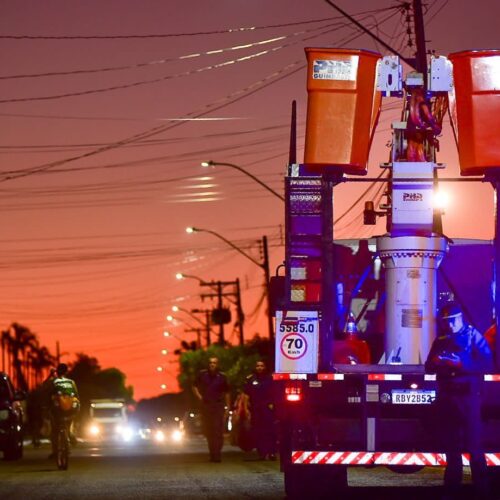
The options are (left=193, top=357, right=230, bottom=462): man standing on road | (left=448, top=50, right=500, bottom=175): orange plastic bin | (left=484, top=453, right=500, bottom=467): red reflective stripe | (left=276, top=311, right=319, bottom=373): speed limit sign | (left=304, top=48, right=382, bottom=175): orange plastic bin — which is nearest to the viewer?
(left=484, top=453, right=500, bottom=467): red reflective stripe

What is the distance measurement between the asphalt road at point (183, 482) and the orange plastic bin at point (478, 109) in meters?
3.28

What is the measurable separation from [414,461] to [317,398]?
1.09m

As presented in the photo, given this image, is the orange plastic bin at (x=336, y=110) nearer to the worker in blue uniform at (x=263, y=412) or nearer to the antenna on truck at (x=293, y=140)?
the antenna on truck at (x=293, y=140)

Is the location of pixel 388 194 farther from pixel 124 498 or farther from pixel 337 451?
pixel 124 498

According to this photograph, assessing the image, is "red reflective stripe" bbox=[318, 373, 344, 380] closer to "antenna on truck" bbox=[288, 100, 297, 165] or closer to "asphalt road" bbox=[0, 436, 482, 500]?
"asphalt road" bbox=[0, 436, 482, 500]

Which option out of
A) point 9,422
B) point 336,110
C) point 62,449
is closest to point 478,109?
point 336,110

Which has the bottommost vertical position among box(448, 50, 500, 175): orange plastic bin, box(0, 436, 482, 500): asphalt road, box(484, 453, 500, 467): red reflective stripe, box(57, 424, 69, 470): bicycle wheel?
box(0, 436, 482, 500): asphalt road

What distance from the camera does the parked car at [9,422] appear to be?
2834 centimetres

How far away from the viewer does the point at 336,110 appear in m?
15.0

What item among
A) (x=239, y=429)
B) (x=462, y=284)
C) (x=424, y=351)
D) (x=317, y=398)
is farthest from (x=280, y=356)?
(x=239, y=429)

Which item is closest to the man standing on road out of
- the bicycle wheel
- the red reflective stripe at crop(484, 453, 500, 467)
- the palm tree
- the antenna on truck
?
the bicycle wheel

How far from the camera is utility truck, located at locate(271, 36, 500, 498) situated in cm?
1423

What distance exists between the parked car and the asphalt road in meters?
3.94

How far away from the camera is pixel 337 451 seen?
14266 millimetres
